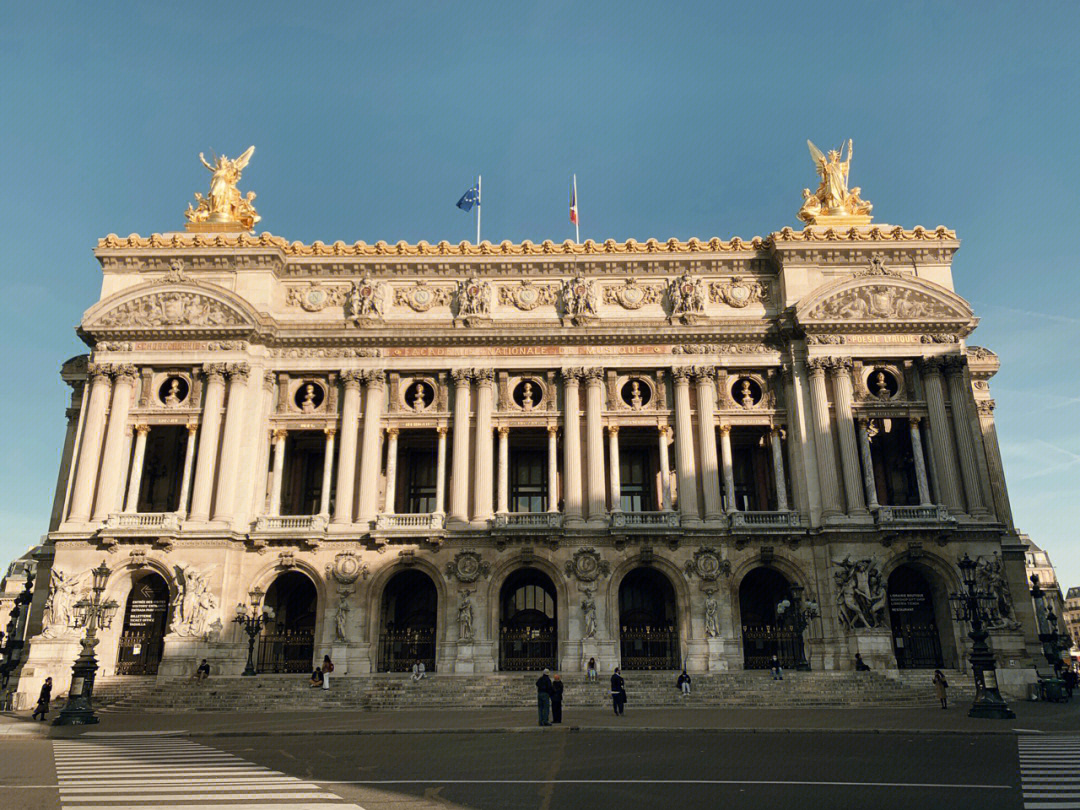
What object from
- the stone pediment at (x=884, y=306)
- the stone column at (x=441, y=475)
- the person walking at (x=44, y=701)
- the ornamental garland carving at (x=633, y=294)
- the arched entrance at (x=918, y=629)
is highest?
the ornamental garland carving at (x=633, y=294)

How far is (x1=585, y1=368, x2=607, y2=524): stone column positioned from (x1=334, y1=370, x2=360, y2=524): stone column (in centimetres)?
1179

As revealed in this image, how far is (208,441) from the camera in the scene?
42.4m

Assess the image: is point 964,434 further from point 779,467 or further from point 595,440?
point 595,440

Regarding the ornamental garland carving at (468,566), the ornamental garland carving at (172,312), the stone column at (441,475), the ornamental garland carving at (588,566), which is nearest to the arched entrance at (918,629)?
the ornamental garland carving at (588,566)

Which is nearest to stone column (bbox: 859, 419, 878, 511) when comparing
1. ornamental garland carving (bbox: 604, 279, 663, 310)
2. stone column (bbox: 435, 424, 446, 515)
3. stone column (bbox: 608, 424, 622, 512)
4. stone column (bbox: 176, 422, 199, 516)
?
stone column (bbox: 608, 424, 622, 512)

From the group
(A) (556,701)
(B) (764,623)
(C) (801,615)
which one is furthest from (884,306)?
(A) (556,701)

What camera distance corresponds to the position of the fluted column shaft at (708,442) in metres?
42.2

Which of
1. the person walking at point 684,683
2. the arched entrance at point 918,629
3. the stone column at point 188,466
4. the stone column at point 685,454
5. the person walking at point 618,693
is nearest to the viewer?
the person walking at point 618,693

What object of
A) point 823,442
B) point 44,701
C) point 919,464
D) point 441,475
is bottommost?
point 44,701

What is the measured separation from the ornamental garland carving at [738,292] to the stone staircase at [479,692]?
1940cm

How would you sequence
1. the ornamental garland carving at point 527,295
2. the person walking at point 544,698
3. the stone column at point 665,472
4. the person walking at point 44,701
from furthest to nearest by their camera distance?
the ornamental garland carving at point 527,295
the stone column at point 665,472
the person walking at point 44,701
the person walking at point 544,698

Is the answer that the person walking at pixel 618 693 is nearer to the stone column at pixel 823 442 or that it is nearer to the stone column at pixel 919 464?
the stone column at pixel 823 442

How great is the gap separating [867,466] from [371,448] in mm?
24557

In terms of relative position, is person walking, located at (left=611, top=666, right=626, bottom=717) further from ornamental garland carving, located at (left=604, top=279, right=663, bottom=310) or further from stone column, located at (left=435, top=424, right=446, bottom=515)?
ornamental garland carving, located at (left=604, top=279, right=663, bottom=310)
